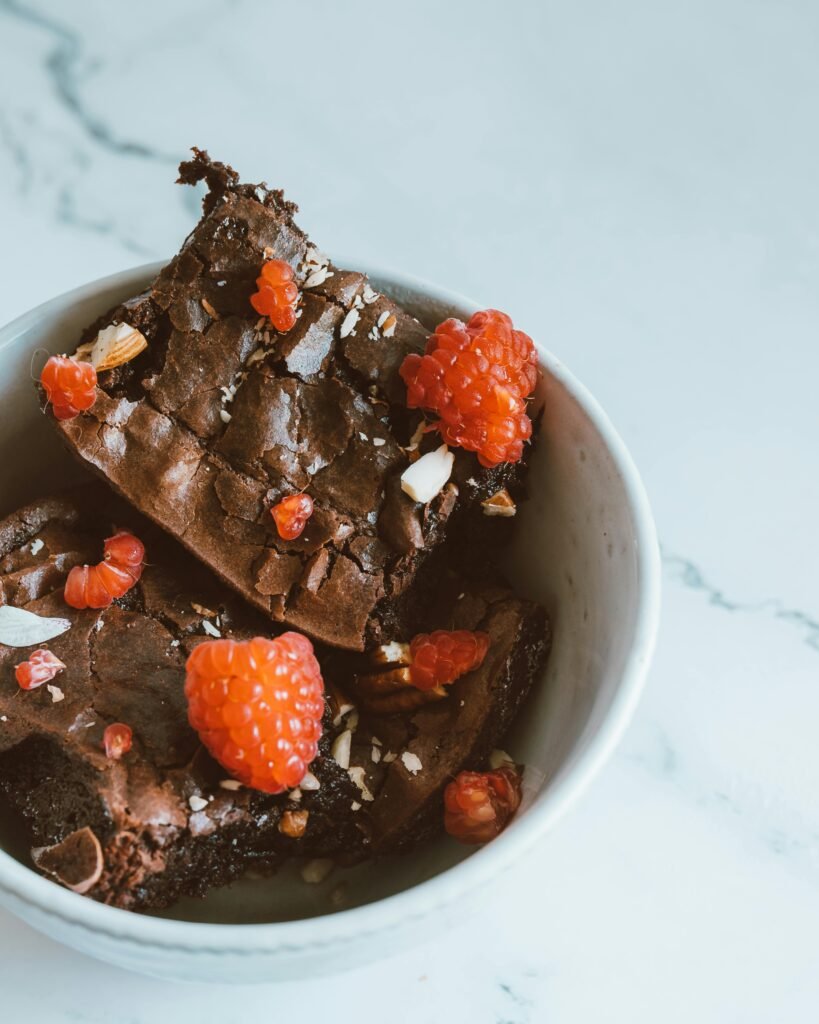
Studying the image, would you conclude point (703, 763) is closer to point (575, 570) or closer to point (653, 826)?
point (653, 826)

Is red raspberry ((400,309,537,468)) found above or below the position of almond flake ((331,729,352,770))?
above

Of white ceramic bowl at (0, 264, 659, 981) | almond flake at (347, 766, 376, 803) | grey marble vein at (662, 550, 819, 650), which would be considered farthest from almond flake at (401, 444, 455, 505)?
grey marble vein at (662, 550, 819, 650)

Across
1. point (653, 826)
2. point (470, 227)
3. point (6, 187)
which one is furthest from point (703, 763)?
point (6, 187)

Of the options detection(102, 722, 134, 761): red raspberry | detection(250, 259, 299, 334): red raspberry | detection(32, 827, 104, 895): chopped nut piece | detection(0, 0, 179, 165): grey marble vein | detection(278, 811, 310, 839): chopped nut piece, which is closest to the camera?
detection(32, 827, 104, 895): chopped nut piece

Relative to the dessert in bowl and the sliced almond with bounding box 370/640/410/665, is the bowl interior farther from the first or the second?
the sliced almond with bounding box 370/640/410/665

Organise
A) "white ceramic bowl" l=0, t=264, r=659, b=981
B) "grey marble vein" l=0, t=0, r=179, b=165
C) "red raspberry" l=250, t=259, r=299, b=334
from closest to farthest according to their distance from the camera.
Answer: "white ceramic bowl" l=0, t=264, r=659, b=981 < "red raspberry" l=250, t=259, r=299, b=334 < "grey marble vein" l=0, t=0, r=179, b=165

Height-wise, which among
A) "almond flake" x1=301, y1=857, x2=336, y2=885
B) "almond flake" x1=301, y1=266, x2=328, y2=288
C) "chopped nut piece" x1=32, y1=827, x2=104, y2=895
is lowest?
"almond flake" x1=301, y1=857, x2=336, y2=885

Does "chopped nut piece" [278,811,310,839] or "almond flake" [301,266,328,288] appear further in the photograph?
"almond flake" [301,266,328,288]

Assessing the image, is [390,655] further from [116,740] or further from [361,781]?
[116,740]
